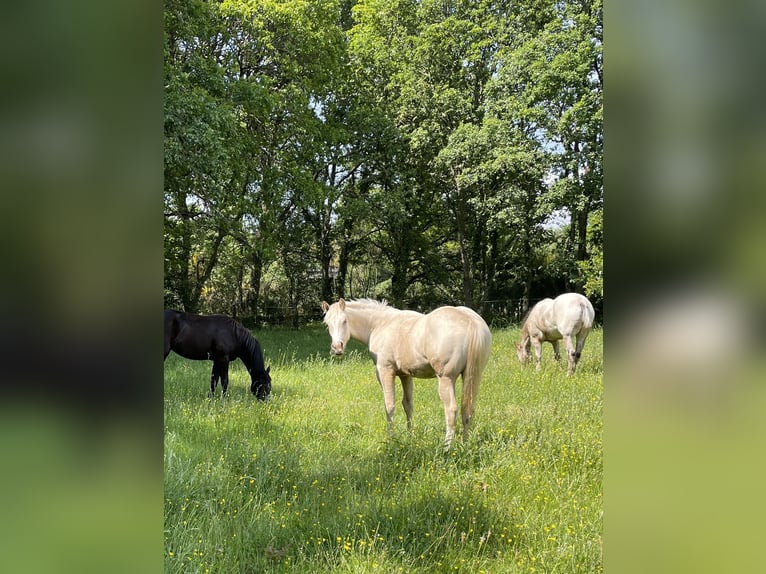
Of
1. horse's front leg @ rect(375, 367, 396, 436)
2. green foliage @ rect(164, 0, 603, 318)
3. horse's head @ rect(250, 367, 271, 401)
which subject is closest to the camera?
horse's front leg @ rect(375, 367, 396, 436)

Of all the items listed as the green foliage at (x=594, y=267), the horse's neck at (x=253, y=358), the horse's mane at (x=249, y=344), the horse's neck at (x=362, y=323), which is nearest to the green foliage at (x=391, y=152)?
the green foliage at (x=594, y=267)

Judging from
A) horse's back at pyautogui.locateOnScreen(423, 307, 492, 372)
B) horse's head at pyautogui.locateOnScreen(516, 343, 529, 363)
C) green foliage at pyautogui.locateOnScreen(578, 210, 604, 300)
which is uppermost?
green foliage at pyautogui.locateOnScreen(578, 210, 604, 300)

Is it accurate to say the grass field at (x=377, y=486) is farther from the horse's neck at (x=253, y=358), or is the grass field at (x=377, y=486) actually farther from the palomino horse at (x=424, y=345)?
the horse's neck at (x=253, y=358)

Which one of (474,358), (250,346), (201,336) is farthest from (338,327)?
(201,336)

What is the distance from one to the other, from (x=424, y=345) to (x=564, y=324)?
3990 mm

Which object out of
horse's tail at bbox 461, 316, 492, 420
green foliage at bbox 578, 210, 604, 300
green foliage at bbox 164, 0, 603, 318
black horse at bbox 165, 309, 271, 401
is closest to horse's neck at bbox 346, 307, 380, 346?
horse's tail at bbox 461, 316, 492, 420

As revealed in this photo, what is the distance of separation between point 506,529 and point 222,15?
1339 centimetres

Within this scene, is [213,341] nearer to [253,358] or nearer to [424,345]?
[253,358]

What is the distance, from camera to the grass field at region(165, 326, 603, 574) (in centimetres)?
243

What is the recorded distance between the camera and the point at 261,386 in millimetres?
5961

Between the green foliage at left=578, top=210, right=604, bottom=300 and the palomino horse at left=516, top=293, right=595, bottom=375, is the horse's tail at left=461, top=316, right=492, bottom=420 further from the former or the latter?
the green foliage at left=578, top=210, right=604, bottom=300

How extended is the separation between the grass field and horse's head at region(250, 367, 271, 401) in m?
0.32

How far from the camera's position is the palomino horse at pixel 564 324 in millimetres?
7047
